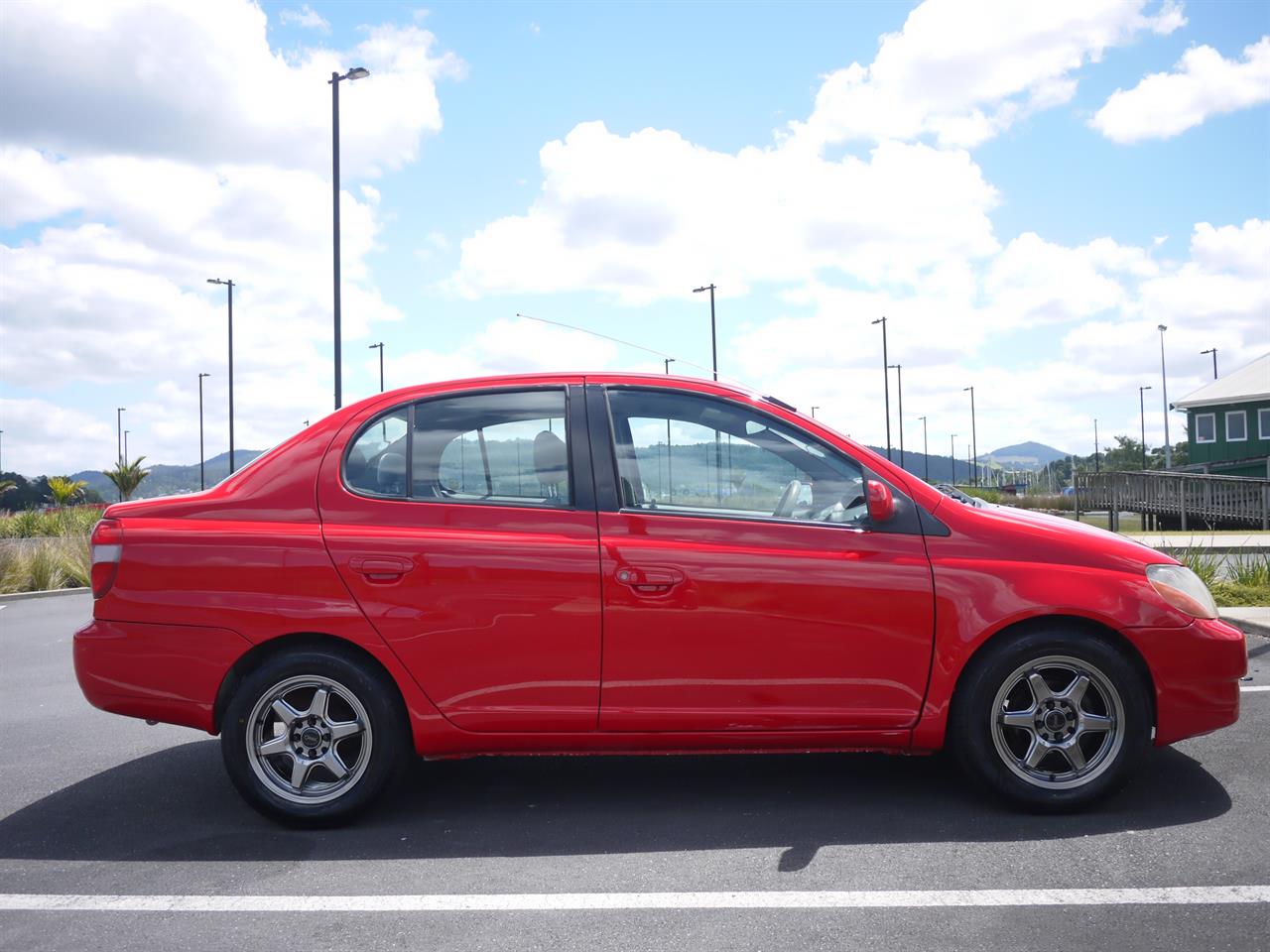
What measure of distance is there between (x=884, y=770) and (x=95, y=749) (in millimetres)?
4166

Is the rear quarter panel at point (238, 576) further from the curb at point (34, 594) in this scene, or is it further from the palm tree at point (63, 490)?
the palm tree at point (63, 490)

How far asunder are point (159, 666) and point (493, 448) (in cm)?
161

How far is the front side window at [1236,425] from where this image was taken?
1740 inches

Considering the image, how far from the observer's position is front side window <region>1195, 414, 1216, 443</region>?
45.5 meters

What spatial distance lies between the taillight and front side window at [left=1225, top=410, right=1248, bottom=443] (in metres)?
47.6

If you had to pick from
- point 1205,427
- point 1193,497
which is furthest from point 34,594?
point 1205,427

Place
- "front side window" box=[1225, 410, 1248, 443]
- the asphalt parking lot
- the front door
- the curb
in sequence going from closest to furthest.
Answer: the asphalt parking lot → the front door → the curb → "front side window" box=[1225, 410, 1248, 443]

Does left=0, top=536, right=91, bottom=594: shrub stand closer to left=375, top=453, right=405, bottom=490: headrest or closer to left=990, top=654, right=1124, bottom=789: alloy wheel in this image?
left=375, top=453, right=405, bottom=490: headrest

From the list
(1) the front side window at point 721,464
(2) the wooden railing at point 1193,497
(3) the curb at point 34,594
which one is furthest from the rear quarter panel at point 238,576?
(2) the wooden railing at point 1193,497

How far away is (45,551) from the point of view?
17156mm

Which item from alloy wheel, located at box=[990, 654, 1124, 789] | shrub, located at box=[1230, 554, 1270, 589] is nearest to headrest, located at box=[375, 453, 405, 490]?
alloy wheel, located at box=[990, 654, 1124, 789]

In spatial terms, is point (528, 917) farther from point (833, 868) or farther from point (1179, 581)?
point (1179, 581)

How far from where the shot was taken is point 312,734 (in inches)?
176

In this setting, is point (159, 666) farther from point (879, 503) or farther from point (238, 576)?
point (879, 503)
